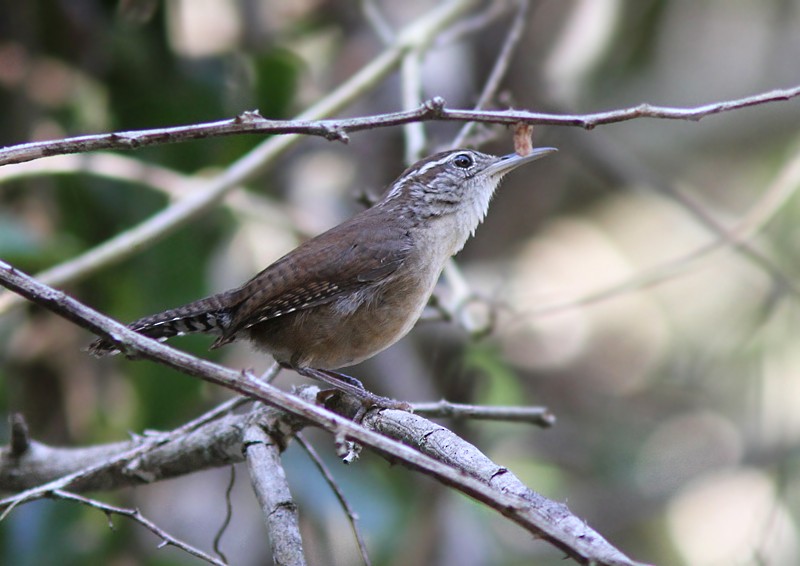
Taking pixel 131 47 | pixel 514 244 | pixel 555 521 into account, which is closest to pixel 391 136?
pixel 514 244

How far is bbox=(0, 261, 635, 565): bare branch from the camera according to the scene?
1.68 m

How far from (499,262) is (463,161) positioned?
9.25ft

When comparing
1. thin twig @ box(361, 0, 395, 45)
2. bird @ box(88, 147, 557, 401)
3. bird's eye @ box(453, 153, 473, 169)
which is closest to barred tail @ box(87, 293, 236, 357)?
bird @ box(88, 147, 557, 401)

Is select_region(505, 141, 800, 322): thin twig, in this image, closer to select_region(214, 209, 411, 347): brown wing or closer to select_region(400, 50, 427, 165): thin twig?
select_region(400, 50, 427, 165): thin twig

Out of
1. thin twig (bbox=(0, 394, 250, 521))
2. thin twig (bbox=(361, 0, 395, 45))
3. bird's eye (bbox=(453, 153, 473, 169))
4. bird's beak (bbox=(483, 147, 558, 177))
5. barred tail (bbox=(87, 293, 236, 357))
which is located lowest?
thin twig (bbox=(0, 394, 250, 521))

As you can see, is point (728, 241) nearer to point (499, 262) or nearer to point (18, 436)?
point (499, 262)

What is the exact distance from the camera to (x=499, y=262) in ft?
22.2

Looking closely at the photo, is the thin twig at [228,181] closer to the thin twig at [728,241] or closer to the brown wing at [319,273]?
the brown wing at [319,273]

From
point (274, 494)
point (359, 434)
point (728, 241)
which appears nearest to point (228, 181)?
point (274, 494)

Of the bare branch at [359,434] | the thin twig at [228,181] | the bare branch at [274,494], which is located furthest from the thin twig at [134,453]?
the thin twig at [228,181]

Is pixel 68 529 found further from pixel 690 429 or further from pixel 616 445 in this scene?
pixel 690 429

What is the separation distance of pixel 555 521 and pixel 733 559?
2.25 meters

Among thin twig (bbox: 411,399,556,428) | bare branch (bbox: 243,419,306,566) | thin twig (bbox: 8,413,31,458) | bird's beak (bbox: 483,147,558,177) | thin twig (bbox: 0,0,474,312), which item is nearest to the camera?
bare branch (bbox: 243,419,306,566)

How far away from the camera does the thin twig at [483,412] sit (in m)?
2.88
